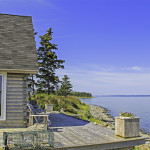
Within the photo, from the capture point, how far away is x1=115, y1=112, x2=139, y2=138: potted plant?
26.1ft

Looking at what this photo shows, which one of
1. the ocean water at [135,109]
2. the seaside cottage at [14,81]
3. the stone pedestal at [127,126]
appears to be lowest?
the ocean water at [135,109]

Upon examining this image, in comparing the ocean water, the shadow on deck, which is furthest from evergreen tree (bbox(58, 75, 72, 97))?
the shadow on deck

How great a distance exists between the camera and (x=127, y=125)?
7.96 metres

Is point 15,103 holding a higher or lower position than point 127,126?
higher

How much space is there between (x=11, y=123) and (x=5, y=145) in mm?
3293

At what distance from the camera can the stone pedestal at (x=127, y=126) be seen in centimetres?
794

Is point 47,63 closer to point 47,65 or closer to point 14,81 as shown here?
point 47,65

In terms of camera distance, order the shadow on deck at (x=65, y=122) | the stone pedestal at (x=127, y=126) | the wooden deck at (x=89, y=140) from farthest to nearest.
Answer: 1. the shadow on deck at (x=65, y=122)
2. the stone pedestal at (x=127, y=126)
3. the wooden deck at (x=89, y=140)

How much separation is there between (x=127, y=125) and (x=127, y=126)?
0.18 ft

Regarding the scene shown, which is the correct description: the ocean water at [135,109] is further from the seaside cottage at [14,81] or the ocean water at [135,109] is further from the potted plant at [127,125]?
the seaside cottage at [14,81]

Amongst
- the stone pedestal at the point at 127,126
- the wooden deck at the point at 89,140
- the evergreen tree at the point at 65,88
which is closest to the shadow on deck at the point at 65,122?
the wooden deck at the point at 89,140

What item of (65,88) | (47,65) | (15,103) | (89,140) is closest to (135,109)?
(65,88)

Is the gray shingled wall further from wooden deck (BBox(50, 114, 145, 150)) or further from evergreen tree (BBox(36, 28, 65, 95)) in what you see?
evergreen tree (BBox(36, 28, 65, 95))

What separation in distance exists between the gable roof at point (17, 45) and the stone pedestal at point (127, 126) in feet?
13.4
